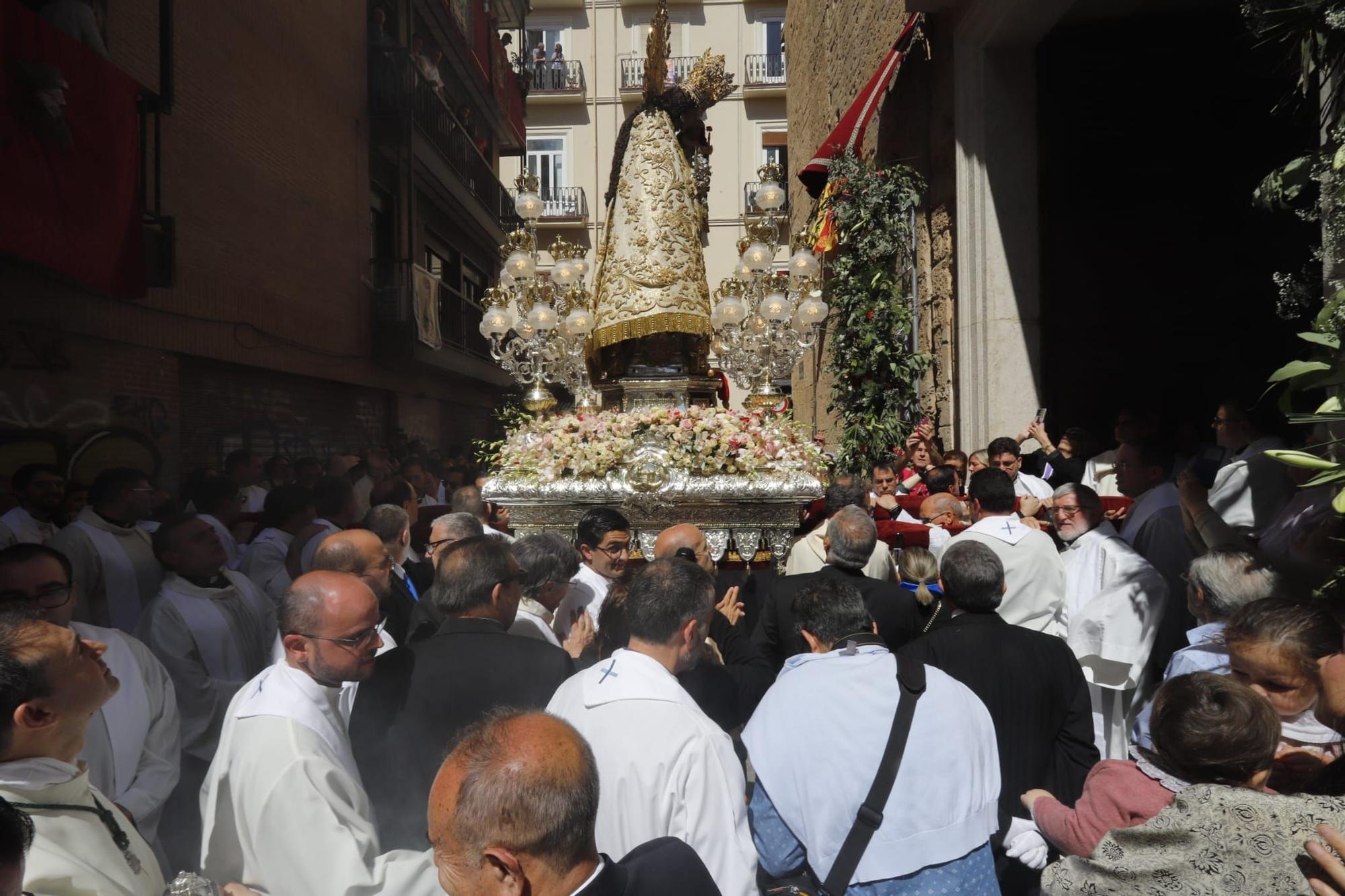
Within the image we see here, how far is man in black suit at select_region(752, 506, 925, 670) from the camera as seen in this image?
4.12 metres

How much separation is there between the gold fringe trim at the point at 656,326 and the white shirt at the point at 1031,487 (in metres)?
2.59

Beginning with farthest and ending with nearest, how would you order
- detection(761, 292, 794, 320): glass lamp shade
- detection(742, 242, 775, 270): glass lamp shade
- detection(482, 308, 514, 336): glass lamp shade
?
detection(742, 242, 775, 270): glass lamp shade, detection(482, 308, 514, 336): glass lamp shade, detection(761, 292, 794, 320): glass lamp shade

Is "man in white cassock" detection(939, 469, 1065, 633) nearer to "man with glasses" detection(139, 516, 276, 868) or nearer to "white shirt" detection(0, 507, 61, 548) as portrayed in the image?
"man with glasses" detection(139, 516, 276, 868)

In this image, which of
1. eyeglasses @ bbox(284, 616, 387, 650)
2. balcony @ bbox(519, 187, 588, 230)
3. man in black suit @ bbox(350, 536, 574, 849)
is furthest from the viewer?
balcony @ bbox(519, 187, 588, 230)

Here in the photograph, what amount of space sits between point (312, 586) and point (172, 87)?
326 inches

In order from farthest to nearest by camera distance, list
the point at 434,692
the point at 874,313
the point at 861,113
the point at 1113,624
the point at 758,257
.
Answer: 1. the point at 861,113
2. the point at 874,313
3. the point at 758,257
4. the point at 1113,624
5. the point at 434,692

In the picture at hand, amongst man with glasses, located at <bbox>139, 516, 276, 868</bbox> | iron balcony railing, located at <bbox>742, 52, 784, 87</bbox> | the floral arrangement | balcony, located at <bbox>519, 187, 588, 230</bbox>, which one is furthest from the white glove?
iron balcony railing, located at <bbox>742, 52, 784, 87</bbox>

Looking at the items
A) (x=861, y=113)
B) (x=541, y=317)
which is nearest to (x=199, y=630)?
(x=541, y=317)

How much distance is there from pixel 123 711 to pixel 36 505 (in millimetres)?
2713

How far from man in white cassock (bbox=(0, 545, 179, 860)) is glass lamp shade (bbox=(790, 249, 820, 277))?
17.4 ft

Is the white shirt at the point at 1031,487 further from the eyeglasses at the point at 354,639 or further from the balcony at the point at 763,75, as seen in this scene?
the balcony at the point at 763,75

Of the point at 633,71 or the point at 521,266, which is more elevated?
the point at 633,71

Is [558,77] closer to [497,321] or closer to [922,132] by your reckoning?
[922,132]

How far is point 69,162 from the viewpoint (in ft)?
24.5
